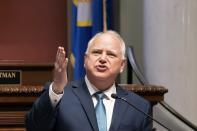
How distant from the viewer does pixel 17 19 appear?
14.3 ft

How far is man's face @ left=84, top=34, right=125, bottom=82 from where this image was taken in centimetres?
Result: 202

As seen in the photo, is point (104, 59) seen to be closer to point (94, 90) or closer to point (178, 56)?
point (94, 90)

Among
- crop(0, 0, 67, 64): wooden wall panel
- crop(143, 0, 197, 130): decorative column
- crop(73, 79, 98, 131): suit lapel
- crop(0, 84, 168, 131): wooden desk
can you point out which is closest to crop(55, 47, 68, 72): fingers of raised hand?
crop(73, 79, 98, 131): suit lapel

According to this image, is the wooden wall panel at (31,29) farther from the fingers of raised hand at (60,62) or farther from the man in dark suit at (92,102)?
the fingers of raised hand at (60,62)

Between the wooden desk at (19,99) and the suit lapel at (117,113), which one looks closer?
the suit lapel at (117,113)

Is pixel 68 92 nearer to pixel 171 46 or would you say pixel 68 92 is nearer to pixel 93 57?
pixel 93 57

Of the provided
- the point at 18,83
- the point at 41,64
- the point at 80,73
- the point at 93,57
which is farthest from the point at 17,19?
the point at 93,57

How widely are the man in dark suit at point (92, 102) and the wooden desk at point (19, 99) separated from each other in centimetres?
22

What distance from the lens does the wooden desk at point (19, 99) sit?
2.19 meters

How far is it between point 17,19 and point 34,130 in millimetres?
2646

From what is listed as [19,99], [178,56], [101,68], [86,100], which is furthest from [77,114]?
[178,56]

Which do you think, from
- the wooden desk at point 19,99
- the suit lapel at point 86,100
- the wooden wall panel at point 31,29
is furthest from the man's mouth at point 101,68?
the wooden wall panel at point 31,29

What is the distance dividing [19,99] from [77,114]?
1.36 ft

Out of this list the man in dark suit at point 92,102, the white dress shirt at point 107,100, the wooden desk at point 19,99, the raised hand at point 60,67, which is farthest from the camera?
the wooden desk at point 19,99
